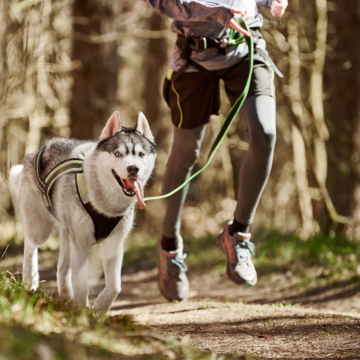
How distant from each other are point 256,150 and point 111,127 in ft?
3.81

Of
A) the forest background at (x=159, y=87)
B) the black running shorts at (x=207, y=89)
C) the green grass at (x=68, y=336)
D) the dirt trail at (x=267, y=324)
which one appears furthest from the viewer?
the forest background at (x=159, y=87)

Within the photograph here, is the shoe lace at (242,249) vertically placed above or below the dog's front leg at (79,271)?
below

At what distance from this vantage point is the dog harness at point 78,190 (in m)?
3.16

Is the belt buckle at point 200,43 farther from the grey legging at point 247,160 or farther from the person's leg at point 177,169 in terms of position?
the person's leg at point 177,169

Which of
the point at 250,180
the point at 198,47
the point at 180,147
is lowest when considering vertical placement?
the point at 250,180

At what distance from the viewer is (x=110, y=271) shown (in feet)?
10.7

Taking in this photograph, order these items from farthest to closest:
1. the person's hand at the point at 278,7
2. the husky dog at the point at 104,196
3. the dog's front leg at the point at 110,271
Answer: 1. the person's hand at the point at 278,7
2. the dog's front leg at the point at 110,271
3. the husky dog at the point at 104,196

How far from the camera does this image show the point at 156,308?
4.19m

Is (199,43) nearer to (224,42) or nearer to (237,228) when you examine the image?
(224,42)

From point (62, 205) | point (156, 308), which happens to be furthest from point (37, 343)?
point (156, 308)

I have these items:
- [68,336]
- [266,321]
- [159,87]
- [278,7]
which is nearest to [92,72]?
[159,87]

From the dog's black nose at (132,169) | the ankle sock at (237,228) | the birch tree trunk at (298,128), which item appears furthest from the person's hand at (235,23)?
the birch tree trunk at (298,128)

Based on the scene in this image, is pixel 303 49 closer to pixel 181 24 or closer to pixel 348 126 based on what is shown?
pixel 348 126

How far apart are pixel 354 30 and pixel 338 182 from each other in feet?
7.46
